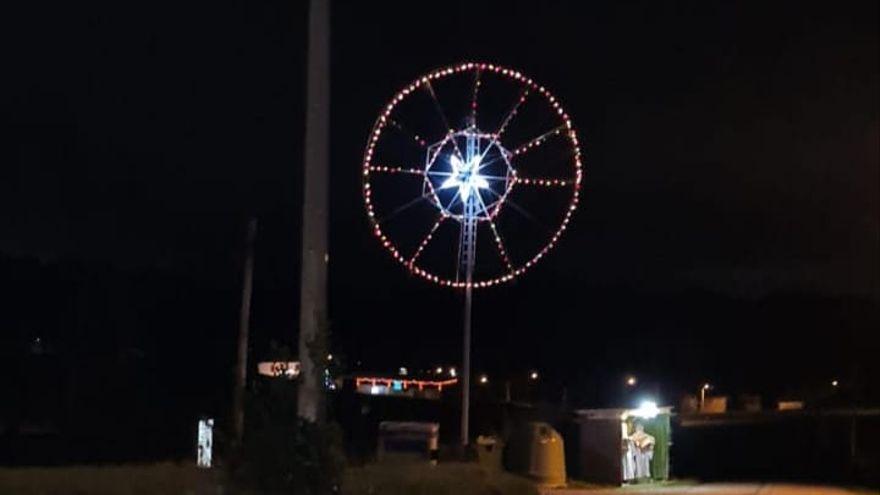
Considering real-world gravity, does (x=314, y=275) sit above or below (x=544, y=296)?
below

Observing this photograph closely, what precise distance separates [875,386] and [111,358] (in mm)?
34563

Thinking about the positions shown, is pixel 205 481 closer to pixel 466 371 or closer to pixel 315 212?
pixel 315 212

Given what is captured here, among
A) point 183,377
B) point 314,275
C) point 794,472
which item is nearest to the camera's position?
point 314,275

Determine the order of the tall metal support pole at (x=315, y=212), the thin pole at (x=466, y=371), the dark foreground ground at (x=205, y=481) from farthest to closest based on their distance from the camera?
the thin pole at (x=466, y=371) < the tall metal support pole at (x=315, y=212) < the dark foreground ground at (x=205, y=481)

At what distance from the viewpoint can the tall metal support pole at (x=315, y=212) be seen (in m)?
12.2

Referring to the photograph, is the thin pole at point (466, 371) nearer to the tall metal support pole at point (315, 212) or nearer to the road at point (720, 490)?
the road at point (720, 490)

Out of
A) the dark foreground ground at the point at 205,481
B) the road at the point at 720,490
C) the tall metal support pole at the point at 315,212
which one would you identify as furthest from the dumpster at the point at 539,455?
the tall metal support pole at the point at 315,212

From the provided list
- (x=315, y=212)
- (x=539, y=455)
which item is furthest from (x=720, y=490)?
(x=315, y=212)

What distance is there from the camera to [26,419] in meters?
54.8

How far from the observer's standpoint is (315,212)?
481 inches

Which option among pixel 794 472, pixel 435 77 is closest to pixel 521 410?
pixel 794 472

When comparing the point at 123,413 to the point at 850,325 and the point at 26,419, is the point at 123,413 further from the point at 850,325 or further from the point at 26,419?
the point at 850,325

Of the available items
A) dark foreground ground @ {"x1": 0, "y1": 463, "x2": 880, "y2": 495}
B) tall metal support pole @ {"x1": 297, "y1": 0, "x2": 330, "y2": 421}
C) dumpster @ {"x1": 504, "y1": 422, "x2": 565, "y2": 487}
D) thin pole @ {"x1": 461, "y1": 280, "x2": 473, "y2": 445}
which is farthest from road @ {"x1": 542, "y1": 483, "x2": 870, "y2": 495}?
tall metal support pole @ {"x1": 297, "y1": 0, "x2": 330, "y2": 421}

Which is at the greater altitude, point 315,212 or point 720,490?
point 315,212
